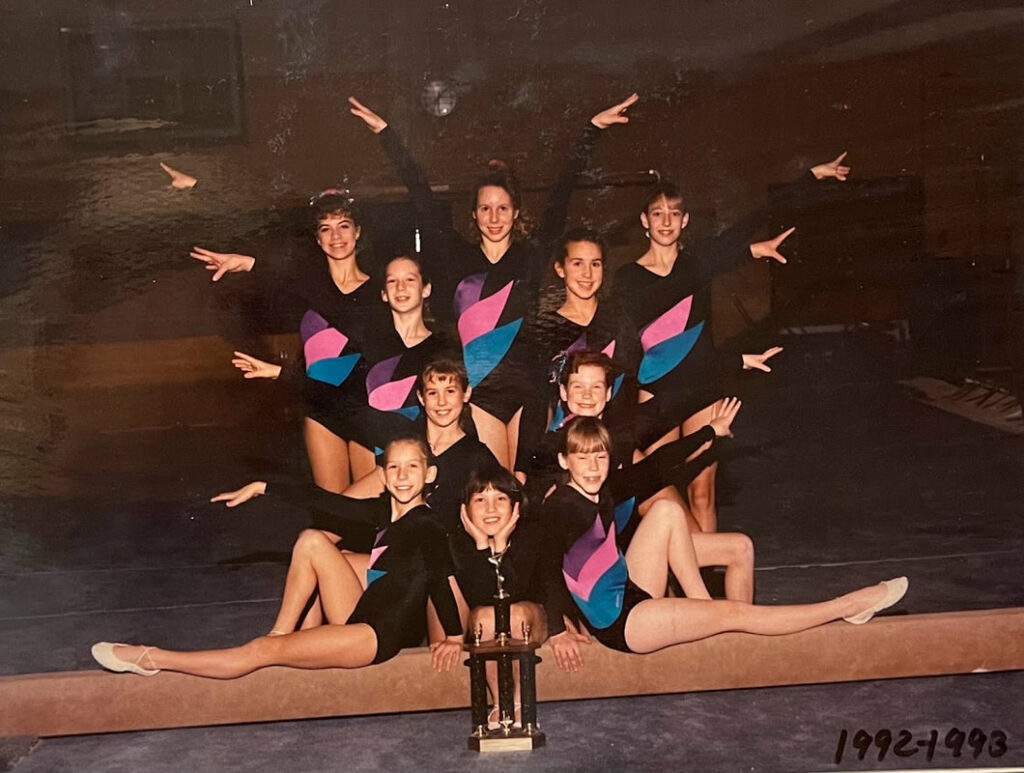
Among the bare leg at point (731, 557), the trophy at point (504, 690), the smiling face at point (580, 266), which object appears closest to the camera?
the trophy at point (504, 690)

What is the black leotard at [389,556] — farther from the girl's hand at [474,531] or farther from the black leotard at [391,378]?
the black leotard at [391,378]

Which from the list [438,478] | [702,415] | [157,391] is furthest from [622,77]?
[157,391]

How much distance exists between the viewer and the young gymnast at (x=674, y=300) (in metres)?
4.55

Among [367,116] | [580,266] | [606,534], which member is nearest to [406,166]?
[367,116]

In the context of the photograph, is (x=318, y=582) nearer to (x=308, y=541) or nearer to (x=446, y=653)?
(x=308, y=541)

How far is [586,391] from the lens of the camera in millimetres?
4570

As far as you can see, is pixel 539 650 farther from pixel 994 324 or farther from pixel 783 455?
pixel 994 324

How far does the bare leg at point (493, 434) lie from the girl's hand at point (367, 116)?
0.96 metres

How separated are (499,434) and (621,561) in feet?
1.88

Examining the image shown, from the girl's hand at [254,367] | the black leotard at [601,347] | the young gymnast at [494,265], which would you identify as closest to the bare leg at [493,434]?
the young gymnast at [494,265]

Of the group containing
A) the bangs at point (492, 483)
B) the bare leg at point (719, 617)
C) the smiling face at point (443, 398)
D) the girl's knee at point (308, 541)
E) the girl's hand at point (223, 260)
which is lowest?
the bare leg at point (719, 617)

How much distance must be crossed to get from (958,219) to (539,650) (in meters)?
1.97

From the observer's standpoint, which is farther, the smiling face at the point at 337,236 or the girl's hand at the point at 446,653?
the girl's hand at the point at 446,653

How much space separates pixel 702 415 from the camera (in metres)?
4.62
